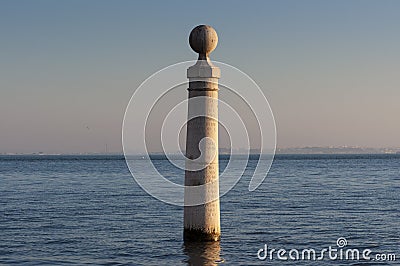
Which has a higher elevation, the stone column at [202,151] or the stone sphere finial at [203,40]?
the stone sphere finial at [203,40]

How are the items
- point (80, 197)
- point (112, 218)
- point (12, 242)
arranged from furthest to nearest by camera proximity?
point (80, 197) < point (112, 218) < point (12, 242)

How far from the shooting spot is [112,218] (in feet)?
134

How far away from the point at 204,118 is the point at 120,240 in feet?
32.5

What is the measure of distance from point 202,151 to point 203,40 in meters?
4.19

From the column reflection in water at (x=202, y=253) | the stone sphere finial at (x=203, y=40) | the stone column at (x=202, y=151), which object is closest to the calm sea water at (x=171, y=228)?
the column reflection in water at (x=202, y=253)

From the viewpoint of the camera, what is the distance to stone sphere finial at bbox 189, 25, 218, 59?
992 inches

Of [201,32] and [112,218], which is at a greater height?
[201,32]

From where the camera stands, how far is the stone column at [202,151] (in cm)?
2453

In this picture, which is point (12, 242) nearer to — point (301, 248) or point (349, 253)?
point (301, 248)

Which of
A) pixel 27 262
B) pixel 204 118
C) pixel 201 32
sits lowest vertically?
pixel 27 262


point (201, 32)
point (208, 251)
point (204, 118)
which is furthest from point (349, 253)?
point (201, 32)

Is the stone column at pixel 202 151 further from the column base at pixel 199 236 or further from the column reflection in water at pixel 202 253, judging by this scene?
the column reflection in water at pixel 202 253

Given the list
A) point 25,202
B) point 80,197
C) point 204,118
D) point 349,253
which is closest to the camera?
point 204,118

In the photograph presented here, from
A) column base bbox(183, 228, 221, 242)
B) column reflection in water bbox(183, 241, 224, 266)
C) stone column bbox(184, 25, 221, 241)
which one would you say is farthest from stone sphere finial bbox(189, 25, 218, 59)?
column reflection in water bbox(183, 241, 224, 266)
